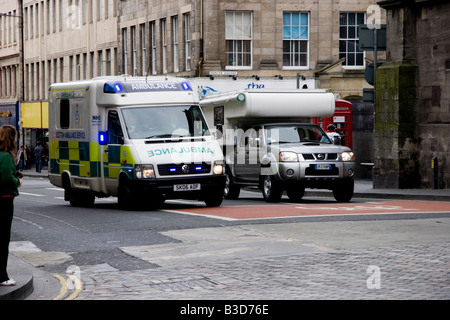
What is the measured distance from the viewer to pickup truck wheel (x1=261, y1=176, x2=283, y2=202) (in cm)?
2275

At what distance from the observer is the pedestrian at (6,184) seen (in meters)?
10.1

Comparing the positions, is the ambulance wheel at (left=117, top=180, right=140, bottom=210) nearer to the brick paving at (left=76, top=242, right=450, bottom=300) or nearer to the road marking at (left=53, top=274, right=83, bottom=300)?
the brick paving at (left=76, top=242, right=450, bottom=300)

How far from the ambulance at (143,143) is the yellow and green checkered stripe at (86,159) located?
2cm

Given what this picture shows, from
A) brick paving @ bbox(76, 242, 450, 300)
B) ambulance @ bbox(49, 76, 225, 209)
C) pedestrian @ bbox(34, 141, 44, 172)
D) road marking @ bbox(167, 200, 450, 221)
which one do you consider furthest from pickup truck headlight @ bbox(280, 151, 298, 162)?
pedestrian @ bbox(34, 141, 44, 172)

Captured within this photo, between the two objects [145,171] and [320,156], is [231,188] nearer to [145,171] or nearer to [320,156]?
[320,156]

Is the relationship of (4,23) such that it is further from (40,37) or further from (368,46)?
(368,46)

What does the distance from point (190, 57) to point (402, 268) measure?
35.3 m

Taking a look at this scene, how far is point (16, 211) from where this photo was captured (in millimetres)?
21766

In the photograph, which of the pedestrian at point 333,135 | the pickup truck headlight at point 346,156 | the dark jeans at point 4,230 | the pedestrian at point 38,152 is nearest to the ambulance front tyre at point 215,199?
the pickup truck headlight at point 346,156

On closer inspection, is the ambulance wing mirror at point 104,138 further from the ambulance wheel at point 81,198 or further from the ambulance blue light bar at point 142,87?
the ambulance wheel at point 81,198

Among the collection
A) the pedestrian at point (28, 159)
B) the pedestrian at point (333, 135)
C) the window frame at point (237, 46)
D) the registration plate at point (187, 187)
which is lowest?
the pedestrian at point (28, 159)

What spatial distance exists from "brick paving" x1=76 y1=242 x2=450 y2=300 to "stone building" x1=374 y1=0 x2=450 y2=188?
1395cm

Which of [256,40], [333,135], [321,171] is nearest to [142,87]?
[321,171]
